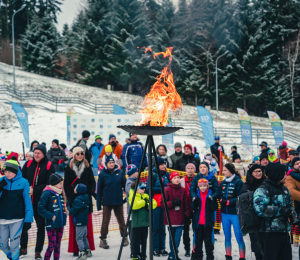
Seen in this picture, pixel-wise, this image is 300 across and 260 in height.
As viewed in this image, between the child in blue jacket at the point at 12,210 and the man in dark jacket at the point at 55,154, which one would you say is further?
the man in dark jacket at the point at 55,154

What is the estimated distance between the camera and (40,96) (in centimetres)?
3111

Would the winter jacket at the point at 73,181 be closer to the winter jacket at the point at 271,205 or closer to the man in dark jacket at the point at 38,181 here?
the man in dark jacket at the point at 38,181

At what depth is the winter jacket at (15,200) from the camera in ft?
16.7

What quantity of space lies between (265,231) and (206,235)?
1.58 m

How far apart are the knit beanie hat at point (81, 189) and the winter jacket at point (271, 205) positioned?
9.29ft

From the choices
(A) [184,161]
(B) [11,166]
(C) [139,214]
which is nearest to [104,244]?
(C) [139,214]

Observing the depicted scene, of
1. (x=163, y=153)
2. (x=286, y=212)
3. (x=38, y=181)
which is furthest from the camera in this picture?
(x=163, y=153)

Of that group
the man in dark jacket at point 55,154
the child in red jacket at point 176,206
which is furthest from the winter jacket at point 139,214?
the man in dark jacket at point 55,154

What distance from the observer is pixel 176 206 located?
5812 mm

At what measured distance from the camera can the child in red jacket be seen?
19.0 feet

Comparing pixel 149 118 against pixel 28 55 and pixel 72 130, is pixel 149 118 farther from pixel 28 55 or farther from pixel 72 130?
pixel 28 55

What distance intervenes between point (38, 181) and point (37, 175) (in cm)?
11

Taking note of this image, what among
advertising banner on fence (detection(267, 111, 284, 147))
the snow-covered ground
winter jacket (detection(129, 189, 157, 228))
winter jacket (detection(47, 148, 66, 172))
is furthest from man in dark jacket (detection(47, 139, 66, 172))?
advertising banner on fence (detection(267, 111, 284, 147))

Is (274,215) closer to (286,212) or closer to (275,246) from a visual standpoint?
(286,212)
